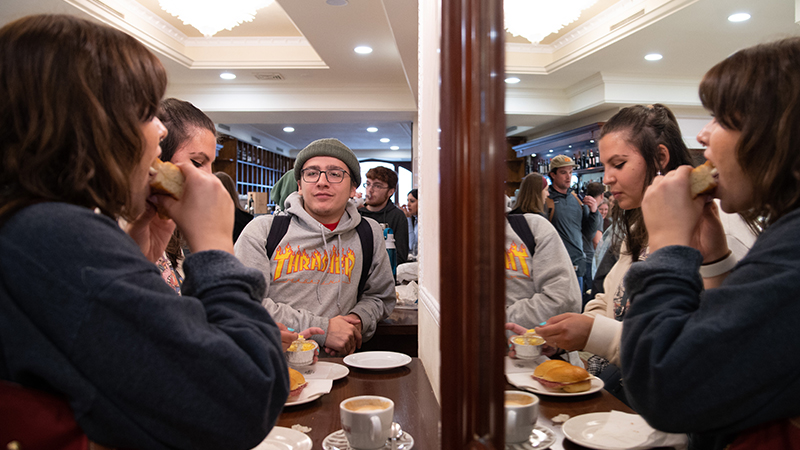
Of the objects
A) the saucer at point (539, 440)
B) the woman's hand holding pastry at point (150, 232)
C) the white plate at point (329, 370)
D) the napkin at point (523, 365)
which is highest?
the woman's hand holding pastry at point (150, 232)

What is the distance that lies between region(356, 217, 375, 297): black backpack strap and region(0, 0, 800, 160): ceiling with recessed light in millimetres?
1068

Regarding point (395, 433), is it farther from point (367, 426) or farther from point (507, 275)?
point (507, 275)

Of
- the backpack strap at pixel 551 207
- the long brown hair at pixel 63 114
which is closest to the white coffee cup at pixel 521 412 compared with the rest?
the backpack strap at pixel 551 207

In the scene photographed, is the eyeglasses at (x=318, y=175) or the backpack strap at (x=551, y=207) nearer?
the backpack strap at (x=551, y=207)

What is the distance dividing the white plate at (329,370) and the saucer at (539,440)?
2.07ft

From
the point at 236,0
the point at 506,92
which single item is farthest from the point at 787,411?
the point at 236,0

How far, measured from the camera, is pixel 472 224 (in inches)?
26.7

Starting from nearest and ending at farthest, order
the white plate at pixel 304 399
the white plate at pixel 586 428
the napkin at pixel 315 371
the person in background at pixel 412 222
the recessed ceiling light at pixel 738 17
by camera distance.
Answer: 1. the recessed ceiling light at pixel 738 17
2. the white plate at pixel 586 428
3. the white plate at pixel 304 399
4. the napkin at pixel 315 371
5. the person in background at pixel 412 222

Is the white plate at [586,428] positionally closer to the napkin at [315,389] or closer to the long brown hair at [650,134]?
the long brown hair at [650,134]

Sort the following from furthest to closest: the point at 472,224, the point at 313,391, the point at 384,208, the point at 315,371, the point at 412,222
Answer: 1. the point at 412,222
2. the point at 384,208
3. the point at 315,371
4. the point at 313,391
5. the point at 472,224

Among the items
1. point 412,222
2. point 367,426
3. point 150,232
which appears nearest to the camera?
point 367,426

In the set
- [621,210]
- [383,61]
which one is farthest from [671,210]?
[383,61]

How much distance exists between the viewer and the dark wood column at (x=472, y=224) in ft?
2.06

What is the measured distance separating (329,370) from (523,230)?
0.80 meters
